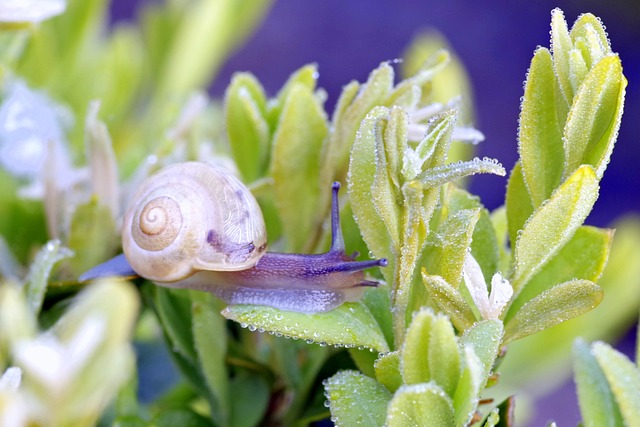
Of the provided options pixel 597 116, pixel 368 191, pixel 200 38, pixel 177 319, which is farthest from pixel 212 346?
pixel 200 38

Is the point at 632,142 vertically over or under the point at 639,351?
under

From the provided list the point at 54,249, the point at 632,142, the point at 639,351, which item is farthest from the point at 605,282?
the point at 632,142

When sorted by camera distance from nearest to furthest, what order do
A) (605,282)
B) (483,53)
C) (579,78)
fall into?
(579,78)
(605,282)
(483,53)

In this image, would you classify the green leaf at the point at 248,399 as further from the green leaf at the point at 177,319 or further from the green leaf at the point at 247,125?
the green leaf at the point at 247,125

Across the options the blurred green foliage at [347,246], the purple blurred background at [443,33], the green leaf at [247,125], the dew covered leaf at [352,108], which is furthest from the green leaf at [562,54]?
the purple blurred background at [443,33]

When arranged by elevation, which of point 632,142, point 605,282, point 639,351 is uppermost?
point 639,351

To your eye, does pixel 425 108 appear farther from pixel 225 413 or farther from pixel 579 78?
pixel 225 413

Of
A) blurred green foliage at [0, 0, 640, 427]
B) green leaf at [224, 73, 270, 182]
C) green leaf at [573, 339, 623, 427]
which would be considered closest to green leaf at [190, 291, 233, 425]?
blurred green foliage at [0, 0, 640, 427]

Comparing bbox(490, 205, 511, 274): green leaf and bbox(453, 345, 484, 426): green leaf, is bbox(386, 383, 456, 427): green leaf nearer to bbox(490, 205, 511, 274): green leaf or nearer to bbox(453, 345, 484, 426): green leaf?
bbox(453, 345, 484, 426): green leaf
